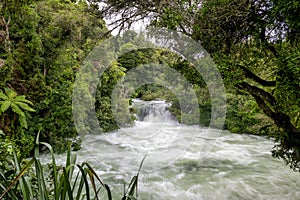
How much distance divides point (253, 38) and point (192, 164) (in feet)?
10.3


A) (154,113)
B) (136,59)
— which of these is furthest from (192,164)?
(154,113)

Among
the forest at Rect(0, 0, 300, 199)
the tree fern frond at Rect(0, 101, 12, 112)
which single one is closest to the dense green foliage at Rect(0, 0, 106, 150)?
the forest at Rect(0, 0, 300, 199)

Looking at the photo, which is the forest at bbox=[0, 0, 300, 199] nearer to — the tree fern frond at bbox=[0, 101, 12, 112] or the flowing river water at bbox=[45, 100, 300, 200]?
the tree fern frond at bbox=[0, 101, 12, 112]

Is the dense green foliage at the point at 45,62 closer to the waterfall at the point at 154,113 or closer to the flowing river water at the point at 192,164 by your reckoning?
the flowing river water at the point at 192,164

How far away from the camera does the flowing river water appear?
3176mm

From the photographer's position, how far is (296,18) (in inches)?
49.3

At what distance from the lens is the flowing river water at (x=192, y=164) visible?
3.18 m

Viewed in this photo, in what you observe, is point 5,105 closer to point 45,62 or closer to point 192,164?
point 45,62

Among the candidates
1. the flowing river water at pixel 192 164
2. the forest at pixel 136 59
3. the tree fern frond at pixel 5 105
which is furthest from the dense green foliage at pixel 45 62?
the tree fern frond at pixel 5 105

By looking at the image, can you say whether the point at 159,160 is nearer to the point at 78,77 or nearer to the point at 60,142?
the point at 60,142

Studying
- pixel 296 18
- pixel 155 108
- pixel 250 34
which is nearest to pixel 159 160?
pixel 250 34

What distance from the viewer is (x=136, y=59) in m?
6.64

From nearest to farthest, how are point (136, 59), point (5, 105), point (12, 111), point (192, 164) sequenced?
point (5, 105), point (12, 111), point (192, 164), point (136, 59)

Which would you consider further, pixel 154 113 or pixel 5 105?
pixel 154 113
